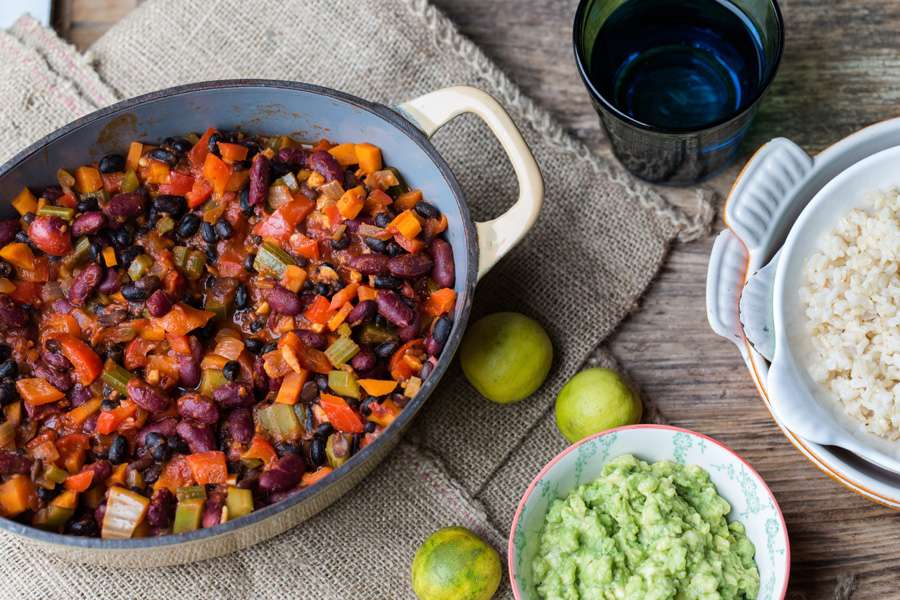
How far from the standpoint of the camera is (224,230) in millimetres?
2748

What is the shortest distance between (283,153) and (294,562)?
121cm

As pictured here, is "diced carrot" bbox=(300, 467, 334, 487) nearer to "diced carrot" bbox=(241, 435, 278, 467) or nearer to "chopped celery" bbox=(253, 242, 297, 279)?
"diced carrot" bbox=(241, 435, 278, 467)

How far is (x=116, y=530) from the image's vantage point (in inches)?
98.1

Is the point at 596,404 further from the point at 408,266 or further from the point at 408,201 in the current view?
the point at 408,201

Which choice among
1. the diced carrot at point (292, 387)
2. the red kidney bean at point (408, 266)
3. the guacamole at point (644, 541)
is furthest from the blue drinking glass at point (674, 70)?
the diced carrot at point (292, 387)

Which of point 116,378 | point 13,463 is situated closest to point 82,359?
point 116,378

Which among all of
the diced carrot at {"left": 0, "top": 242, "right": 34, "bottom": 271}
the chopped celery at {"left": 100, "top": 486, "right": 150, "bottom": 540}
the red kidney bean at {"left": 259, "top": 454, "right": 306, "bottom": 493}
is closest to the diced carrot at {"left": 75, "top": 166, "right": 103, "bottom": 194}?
the diced carrot at {"left": 0, "top": 242, "right": 34, "bottom": 271}

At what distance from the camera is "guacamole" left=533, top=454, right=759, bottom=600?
2.52 metres

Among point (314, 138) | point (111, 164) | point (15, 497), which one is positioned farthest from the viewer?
point (314, 138)

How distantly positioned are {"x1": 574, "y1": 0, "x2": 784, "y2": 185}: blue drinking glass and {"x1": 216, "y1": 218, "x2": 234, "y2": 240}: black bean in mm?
1108

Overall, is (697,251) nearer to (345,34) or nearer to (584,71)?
(584,71)

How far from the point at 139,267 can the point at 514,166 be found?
1098 millimetres

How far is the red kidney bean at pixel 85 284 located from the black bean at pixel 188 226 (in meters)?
0.25

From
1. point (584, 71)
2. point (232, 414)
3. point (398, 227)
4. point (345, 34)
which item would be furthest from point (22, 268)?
point (584, 71)
